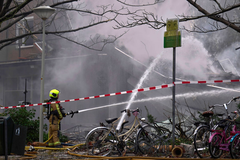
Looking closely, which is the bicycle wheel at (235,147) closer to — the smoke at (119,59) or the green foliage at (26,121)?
the green foliage at (26,121)

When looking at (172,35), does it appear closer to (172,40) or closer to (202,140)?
(172,40)

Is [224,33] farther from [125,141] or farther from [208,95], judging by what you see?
[125,141]

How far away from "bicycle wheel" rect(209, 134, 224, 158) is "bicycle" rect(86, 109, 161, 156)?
3.60ft

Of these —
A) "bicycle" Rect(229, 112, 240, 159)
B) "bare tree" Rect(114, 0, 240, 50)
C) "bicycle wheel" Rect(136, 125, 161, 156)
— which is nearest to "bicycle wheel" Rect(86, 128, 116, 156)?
"bicycle wheel" Rect(136, 125, 161, 156)

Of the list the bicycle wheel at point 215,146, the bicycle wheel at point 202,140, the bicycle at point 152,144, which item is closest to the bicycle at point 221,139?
the bicycle wheel at point 215,146

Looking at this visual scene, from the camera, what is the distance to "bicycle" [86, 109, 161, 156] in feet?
19.0

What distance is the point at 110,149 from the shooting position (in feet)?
19.2

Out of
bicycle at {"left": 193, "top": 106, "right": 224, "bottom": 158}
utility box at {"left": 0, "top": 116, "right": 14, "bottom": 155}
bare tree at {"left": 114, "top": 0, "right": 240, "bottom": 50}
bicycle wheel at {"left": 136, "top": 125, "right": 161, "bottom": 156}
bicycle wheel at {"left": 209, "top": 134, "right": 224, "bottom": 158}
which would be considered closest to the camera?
utility box at {"left": 0, "top": 116, "right": 14, "bottom": 155}

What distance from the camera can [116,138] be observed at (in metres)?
5.86

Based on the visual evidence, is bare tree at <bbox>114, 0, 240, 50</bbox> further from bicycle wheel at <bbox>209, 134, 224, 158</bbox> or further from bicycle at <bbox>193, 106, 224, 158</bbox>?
bicycle wheel at <bbox>209, 134, 224, 158</bbox>

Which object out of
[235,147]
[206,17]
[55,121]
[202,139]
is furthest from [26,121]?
[206,17]

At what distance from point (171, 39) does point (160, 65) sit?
1127 cm

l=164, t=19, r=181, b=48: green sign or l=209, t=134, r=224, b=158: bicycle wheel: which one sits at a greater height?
l=164, t=19, r=181, b=48: green sign

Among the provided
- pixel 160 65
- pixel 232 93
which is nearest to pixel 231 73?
pixel 232 93
